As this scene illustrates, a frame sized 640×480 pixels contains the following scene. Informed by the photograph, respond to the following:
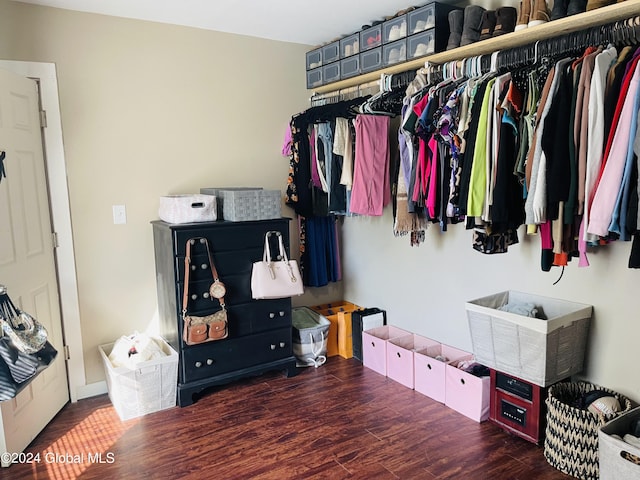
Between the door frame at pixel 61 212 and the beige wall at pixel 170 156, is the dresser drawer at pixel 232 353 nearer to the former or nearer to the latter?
the beige wall at pixel 170 156

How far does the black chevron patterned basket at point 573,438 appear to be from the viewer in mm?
1990

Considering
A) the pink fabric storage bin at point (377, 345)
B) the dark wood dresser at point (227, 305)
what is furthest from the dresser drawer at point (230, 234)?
the pink fabric storage bin at point (377, 345)

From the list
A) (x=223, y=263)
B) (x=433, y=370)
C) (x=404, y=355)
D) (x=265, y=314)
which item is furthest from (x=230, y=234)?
(x=433, y=370)

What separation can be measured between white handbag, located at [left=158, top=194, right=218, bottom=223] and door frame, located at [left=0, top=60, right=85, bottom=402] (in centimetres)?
61

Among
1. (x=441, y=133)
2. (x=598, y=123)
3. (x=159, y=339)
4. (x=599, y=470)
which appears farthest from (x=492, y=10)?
(x=159, y=339)

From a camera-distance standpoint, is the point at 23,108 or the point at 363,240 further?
the point at 363,240

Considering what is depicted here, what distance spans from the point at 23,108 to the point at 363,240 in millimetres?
2338

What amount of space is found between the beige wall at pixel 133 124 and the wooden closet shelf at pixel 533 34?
3.20ft

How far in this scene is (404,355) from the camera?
2.99 metres

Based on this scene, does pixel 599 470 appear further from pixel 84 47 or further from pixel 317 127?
pixel 84 47

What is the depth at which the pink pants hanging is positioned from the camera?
2904 millimetres

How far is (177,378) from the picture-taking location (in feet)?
9.16

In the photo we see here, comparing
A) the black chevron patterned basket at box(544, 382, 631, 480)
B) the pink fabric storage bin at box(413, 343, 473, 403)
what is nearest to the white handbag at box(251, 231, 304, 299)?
the pink fabric storage bin at box(413, 343, 473, 403)

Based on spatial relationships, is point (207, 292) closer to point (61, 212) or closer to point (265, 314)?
point (265, 314)
